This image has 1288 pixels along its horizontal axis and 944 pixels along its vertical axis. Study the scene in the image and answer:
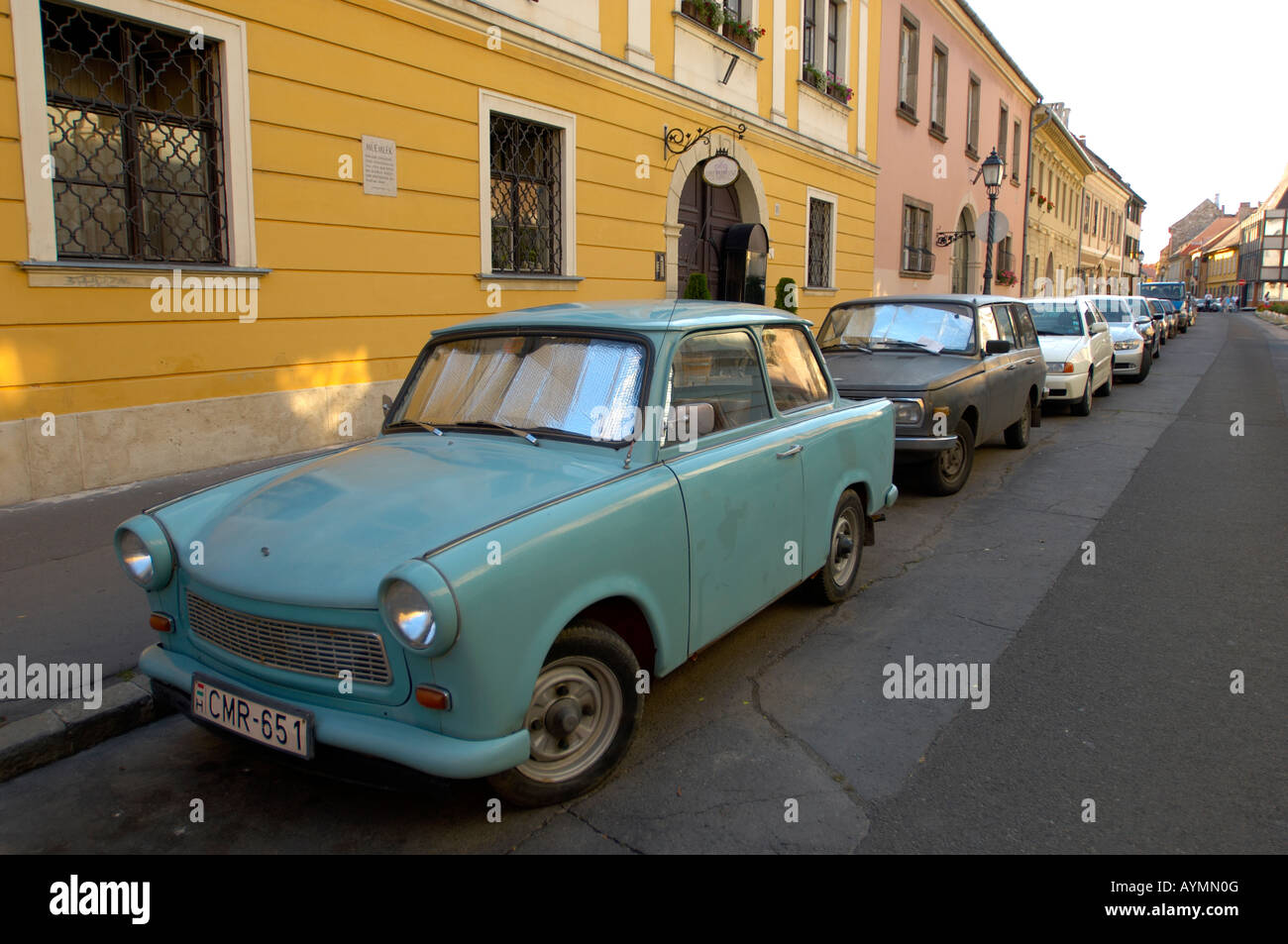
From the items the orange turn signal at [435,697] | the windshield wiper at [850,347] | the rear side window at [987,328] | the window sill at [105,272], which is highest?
the window sill at [105,272]

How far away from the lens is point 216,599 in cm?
291

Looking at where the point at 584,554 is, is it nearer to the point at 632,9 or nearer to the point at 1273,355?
the point at 632,9

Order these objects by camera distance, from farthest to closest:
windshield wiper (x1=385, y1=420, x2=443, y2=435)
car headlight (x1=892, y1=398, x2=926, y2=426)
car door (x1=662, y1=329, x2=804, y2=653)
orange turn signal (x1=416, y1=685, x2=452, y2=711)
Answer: car headlight (x1=892, y1=398, x2=926, y2=426)
windshield wiper (x1=385, y1=420, x2=443, y2=435)
car door (x1=662, y1=329, x2=804, y2=653)
orange turn signal (x1=416, y1=685, x2=452, y2=711)

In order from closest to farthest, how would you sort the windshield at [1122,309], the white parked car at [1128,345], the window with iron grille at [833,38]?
the white parked car at [1128,345]
the window with iron grille at [833,38]
the windshield at [1122,309]

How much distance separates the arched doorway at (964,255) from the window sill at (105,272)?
22502 mm

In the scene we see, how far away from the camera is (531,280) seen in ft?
33.2

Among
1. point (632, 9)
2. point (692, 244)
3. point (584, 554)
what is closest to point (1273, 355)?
point (692, 244)

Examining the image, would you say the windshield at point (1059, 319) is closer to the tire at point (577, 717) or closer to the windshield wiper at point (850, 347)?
the windshield wiper at point (850, 347)

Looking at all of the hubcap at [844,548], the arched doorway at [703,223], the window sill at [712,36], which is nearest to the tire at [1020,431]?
the arched doorway at [703,223]

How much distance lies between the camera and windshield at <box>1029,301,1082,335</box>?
13.2 metres

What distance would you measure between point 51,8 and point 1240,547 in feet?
29.2

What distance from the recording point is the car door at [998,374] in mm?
8258

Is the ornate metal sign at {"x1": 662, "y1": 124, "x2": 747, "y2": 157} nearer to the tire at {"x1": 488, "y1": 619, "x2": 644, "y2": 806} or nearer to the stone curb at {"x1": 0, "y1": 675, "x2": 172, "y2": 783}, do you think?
the stone curb at {"x1": 0, "y1": 675, "x2": 172, "y2": 783}

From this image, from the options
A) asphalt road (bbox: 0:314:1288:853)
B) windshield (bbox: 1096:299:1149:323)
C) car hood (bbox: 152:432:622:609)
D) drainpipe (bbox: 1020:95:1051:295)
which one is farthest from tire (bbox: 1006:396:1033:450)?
drainpipe (bbox: 1020:95:1051:295)
